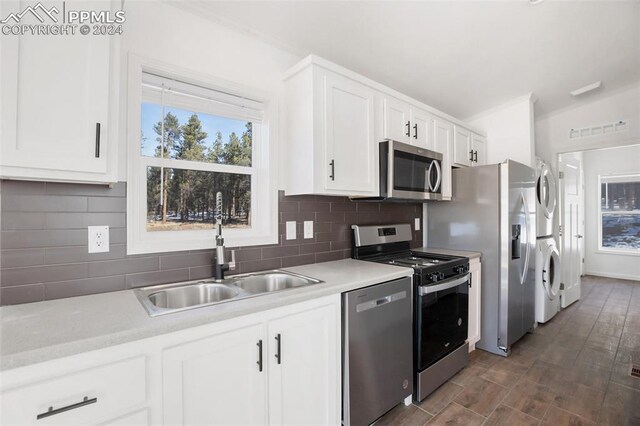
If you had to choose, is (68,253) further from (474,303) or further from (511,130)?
(511,130)

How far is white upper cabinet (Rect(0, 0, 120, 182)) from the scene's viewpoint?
1.04 meters

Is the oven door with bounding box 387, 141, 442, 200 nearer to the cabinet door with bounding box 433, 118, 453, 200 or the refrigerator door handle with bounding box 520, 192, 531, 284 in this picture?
the cabinet door with bounding box 433, 118, 453, 200

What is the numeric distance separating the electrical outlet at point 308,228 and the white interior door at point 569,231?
12.0 ft

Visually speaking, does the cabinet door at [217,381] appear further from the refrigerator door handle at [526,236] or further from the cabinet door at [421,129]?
the refrigerator door handle at [526,236]

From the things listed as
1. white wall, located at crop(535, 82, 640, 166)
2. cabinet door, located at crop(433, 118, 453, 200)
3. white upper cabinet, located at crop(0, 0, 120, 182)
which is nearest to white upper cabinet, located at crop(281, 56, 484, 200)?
cabinet door, located at crop(433, 118, 453, 200)

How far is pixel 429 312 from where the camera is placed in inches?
81.9

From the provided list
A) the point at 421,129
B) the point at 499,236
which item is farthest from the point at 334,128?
the point at 499,236

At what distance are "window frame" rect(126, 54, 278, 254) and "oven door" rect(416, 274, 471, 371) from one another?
1134 mm

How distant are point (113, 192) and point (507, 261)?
3.01 m

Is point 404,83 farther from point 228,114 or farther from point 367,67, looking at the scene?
point 228,114

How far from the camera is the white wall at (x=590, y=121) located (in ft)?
11.3

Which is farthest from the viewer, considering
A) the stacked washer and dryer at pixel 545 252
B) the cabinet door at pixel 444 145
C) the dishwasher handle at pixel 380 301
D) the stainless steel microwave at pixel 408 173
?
the stacked washer and dryer at pixel 545 252

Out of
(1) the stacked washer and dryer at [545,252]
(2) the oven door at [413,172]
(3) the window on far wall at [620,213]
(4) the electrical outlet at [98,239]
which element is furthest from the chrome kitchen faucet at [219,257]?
(3) the window on far wall at [620,213]

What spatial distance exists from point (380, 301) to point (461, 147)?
2135 millimetres
